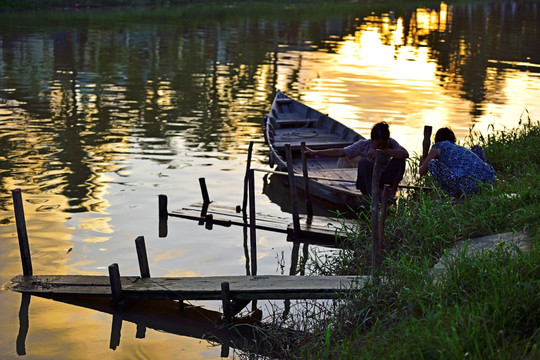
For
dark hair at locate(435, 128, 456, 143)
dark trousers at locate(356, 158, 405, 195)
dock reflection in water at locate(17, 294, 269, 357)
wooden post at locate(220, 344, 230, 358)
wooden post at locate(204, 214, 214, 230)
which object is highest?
dark hair at locate(435, 128, 456, 143)

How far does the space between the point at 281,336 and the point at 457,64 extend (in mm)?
24613

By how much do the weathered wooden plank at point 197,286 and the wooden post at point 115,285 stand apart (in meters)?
0.08

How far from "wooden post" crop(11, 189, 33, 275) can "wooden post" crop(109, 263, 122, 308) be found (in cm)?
123

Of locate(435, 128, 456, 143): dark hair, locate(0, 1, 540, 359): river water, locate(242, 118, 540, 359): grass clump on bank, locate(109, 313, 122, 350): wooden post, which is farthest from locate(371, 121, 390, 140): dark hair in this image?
locate(109, 313, 122, 350): wooden post

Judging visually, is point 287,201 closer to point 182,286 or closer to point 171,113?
point 182,286

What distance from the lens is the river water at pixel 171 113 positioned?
9.12m

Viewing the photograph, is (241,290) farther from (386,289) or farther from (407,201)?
(407,201)

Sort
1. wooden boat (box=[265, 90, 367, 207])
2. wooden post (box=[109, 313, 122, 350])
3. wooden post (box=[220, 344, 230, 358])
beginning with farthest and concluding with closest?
wooden boat (box=[265, 90, 367, 207]) < wooden post (box=[109, 313, 122, 350]) < wooden post (box=[220, 344, 230, 358])

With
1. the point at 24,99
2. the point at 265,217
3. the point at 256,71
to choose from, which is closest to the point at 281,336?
the point at 265,217

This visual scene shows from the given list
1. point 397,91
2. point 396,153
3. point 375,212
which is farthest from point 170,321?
point 397,91

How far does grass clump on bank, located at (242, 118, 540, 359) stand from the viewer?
5102mm

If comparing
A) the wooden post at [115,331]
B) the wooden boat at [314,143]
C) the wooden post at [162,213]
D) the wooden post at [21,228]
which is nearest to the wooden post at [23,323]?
the wooden post at [21,228]

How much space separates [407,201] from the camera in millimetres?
9008

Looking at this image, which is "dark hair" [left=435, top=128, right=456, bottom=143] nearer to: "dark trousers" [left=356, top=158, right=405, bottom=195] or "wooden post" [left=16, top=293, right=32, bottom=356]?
"dark trousers" [left=356, top=158, right=405, bottom=195]
